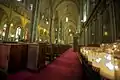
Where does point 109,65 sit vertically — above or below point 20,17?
below

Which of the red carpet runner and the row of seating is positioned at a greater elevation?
the row of seating

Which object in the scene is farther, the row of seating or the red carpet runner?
the row of seating

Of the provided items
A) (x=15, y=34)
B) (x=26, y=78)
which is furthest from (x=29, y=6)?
(x=26, y=78)

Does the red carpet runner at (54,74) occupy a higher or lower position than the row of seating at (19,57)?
lower

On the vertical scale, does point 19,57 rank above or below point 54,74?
above

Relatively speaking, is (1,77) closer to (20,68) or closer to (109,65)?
(20,68)

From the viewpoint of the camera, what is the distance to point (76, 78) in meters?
3.80

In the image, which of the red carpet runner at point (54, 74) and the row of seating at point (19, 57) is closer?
the red carpet runner at point (54, 74)

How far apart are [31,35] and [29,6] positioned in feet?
47.9

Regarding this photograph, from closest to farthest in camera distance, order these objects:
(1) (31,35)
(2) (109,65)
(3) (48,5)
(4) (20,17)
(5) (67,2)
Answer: (2) (109,65) → (1) (31,35) → (4) (20,17) → (3) (48,5) → (5) (67,2)

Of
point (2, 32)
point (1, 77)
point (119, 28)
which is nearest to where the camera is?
point (1, 77)

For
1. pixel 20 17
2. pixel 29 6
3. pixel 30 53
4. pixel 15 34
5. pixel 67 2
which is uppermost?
pixel 67 2

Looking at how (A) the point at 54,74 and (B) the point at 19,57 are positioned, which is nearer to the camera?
(A) the point at 54,74

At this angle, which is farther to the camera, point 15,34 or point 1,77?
point 15,34
